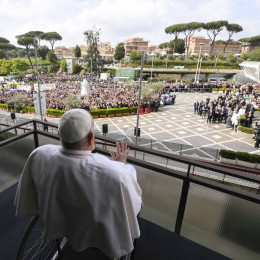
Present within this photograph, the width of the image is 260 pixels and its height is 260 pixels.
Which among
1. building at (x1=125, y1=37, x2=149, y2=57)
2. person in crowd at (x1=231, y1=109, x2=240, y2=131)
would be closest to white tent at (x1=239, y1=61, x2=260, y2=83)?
person in crowd at (x1=231, y1=109, x2=240, y2=131)

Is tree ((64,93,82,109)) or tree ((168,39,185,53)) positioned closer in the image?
tree ((64,93,82,109))

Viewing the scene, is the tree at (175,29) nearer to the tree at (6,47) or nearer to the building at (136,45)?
the building at (136,45)

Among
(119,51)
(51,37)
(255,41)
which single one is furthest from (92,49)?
(255,41)

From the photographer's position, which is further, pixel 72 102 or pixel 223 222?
pixel 72 102

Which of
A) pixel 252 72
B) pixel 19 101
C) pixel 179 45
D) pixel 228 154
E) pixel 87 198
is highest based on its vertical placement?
pixel 179 45

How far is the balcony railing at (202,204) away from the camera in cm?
192

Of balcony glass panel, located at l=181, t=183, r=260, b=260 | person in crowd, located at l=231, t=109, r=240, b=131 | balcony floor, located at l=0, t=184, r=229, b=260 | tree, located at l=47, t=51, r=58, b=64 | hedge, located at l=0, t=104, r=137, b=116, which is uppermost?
tree, located at l=47, t=51, r=58, b=64

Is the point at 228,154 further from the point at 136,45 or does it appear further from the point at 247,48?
the point at 136,45

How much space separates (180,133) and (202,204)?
1368cm

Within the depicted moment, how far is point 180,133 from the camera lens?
50.9ft

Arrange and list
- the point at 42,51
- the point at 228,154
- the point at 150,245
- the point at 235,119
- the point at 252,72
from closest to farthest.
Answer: the point at 150,245 → the point at 228,154 → the point at 235,119 → the point at 252,72 → the point at 42,51

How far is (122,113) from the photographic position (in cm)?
2100

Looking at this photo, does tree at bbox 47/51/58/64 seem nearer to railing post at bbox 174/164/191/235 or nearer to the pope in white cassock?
railing post at bbox 174/164/191/235

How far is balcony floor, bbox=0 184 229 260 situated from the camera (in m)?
2.34
